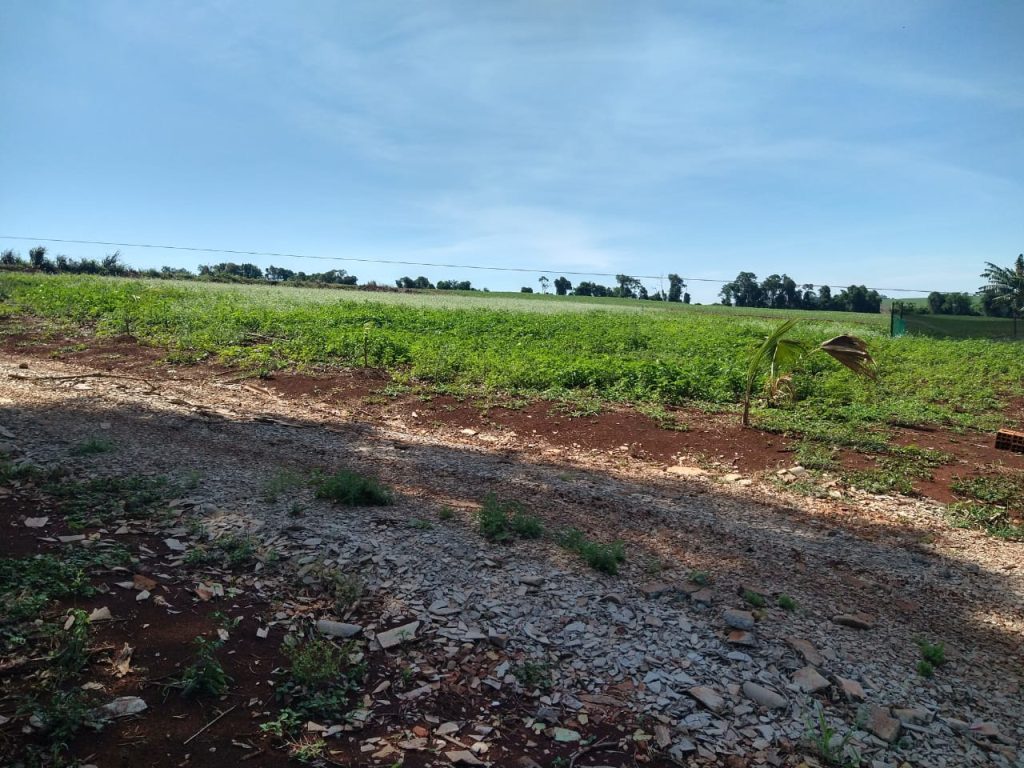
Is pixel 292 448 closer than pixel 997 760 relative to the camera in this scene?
No

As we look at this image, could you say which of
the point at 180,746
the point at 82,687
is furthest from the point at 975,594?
the point at 82,687

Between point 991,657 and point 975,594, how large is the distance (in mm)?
1106

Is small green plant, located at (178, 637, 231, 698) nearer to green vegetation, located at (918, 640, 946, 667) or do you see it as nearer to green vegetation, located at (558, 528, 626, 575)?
green vegetation, located at (558, 528, 626, 575)

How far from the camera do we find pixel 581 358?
44.7ft

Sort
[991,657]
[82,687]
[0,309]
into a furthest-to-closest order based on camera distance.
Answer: [0,309] → [991,657] → [82,687]

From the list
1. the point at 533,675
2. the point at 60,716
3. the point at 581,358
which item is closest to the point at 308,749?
the point at 60,716

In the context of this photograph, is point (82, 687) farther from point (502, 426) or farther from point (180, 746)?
point (502, 426)

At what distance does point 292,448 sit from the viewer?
25.4 ft

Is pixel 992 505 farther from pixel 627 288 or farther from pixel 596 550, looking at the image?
pixel 627 288

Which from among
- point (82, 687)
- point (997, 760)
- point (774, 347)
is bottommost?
point (997, 760)

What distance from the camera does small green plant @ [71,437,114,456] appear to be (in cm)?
641

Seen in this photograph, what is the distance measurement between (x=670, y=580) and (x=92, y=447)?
227 inches

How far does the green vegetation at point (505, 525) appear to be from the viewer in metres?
5.16

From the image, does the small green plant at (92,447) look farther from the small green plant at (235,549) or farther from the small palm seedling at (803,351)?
the small palm seedling at (803,351)
